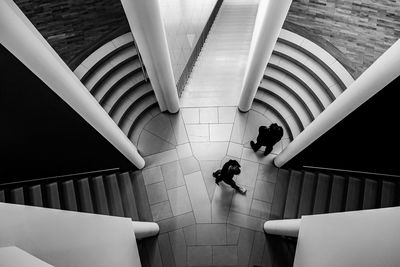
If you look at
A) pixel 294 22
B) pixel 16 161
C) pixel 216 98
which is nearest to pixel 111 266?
pixel 16 161

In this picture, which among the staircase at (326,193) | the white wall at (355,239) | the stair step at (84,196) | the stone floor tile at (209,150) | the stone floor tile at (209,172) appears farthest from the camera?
the stone floor tile at (209,150)

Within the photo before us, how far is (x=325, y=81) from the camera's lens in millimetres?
6480

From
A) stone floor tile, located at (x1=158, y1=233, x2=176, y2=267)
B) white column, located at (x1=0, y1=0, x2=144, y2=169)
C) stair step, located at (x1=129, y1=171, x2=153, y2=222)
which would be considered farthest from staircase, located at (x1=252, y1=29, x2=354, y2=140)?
white column, located at (x1=0, y1=0, x2=144, y2=169)

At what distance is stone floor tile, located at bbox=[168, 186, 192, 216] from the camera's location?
659 centimetres

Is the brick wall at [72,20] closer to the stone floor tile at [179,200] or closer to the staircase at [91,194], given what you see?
the staircase at [91,194]

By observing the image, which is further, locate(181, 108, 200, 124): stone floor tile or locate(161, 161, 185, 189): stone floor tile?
locate(181, 108, 200, 124): stone floor tile

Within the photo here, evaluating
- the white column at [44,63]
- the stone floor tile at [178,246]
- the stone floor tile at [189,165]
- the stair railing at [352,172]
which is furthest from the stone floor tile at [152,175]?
the stair railing at [352,172]

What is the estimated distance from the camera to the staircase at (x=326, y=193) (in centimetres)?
558

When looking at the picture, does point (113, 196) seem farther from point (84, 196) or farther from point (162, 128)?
point (162, 128)

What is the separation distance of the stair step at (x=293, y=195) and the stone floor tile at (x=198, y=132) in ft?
6.34

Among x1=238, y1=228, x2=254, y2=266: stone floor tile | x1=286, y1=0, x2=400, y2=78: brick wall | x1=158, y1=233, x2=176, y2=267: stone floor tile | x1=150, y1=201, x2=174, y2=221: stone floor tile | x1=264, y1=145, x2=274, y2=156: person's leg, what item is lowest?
x1=158, y1=233, x2=176, y2=267: stone floor tile

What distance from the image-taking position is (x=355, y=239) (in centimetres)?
275

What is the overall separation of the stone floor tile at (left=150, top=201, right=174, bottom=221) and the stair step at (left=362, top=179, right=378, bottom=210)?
352 cm

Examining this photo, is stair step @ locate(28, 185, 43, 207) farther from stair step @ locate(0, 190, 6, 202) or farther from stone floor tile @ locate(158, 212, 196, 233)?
stone floor tile @ locate(158, 212, 196, 233)
